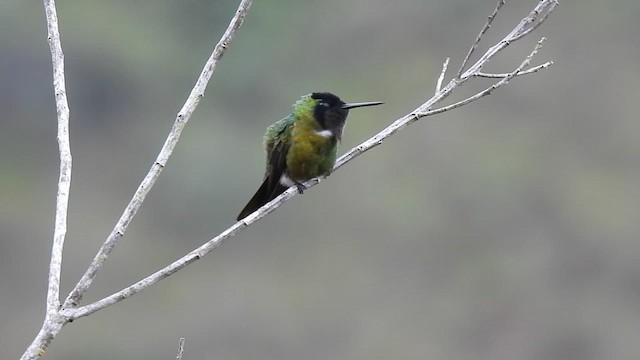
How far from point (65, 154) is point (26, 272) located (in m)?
26.7

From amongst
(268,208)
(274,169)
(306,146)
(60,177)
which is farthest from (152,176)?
(274,169)

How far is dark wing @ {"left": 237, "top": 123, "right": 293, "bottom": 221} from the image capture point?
24.6 ft

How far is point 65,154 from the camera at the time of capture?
4.17 meters

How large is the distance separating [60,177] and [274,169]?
140 inches

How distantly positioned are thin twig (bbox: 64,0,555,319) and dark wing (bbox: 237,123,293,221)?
3.69ft

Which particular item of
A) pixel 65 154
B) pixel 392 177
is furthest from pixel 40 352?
A: pixel 392 177

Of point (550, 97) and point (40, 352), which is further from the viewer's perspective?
point (550, 97)

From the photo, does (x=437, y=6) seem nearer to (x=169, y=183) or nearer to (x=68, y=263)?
(x=169, y=183)

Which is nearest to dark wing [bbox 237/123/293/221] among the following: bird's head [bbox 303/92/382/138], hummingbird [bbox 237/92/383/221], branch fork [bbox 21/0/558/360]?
hummingbird [bbox 237/92/383/221]

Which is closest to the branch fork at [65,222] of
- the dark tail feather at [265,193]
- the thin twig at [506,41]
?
the thin twig at [506,41]

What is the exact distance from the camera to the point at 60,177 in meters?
4.13

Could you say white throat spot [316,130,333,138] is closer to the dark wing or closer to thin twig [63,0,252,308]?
the dark wing

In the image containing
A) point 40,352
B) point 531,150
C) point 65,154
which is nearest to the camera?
point 40,352

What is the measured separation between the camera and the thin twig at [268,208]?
3.98m
